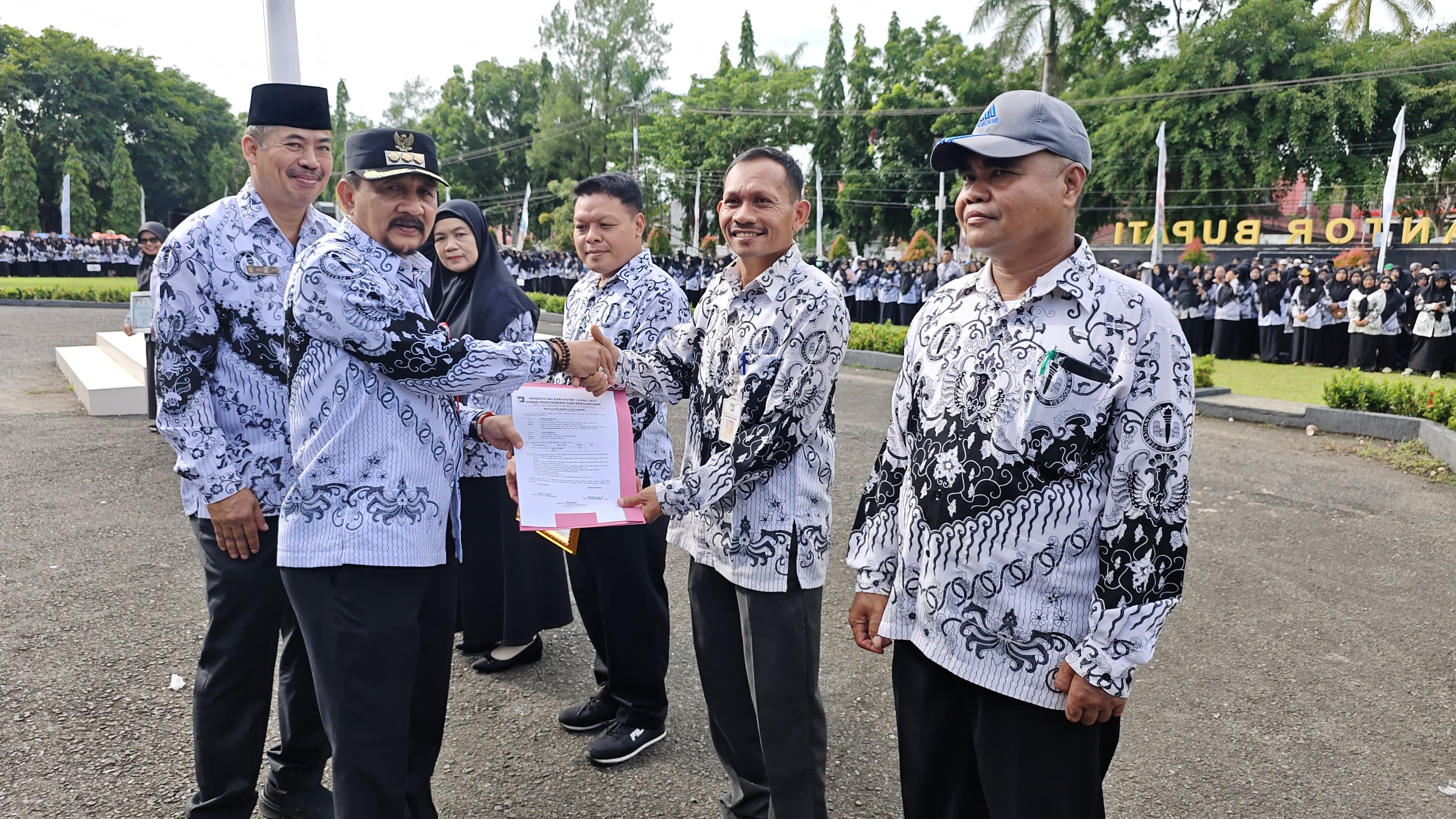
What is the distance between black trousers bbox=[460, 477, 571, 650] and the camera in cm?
416

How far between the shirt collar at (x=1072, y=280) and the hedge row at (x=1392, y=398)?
948 cm

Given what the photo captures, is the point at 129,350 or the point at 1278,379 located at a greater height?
the point at 129,350

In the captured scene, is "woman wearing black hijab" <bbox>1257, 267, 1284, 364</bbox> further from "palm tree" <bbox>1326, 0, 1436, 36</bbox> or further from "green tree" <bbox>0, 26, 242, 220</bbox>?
"green tree" <bbox>0, 26, 242, 220</bbox>

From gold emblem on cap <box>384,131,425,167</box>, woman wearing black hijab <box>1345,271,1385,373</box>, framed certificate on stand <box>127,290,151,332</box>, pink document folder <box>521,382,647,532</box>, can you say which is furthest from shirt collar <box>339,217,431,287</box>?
woman wearing black hijab <box>1345,271,1385,373</box>

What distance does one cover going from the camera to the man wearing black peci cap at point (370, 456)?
2.32 metres

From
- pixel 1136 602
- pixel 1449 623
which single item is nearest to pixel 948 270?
pixel 1449 623

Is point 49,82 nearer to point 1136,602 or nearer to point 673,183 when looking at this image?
point 673,183

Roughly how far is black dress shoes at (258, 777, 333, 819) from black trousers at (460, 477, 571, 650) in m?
1.19

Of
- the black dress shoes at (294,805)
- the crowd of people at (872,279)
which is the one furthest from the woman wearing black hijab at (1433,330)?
the black dress shoes at (294,805)

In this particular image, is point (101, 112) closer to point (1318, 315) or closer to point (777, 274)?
point (1318, 315)

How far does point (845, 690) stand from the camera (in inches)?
156

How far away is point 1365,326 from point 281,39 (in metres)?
16.0

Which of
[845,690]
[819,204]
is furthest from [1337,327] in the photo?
[819,204]

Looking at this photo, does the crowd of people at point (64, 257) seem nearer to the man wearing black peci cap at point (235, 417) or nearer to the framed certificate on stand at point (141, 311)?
the framed certificate on stand at point (141, 311)
